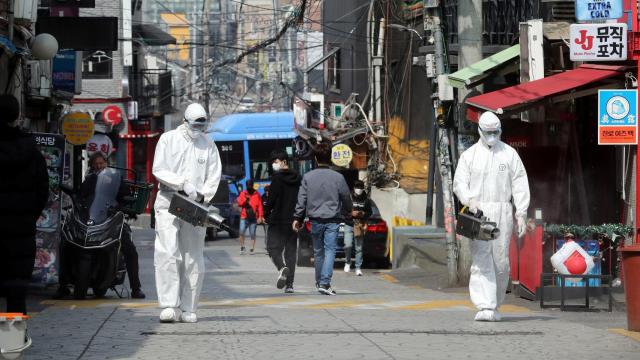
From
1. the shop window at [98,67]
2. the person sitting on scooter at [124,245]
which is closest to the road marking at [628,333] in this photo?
the person sitting on scooter at [124,245]

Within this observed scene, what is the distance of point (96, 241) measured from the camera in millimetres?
14031

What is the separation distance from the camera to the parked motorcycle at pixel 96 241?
14023 millimetres

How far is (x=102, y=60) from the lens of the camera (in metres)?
49.0

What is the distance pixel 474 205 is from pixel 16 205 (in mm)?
Result: 4691

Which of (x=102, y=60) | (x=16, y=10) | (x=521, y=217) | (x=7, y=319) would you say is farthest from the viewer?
(x=102, y=60)

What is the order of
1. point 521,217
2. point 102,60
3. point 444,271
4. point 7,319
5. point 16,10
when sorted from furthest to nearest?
point 102,60 < point 444,271 < point 16,10 < point 521,217 < point 7,319

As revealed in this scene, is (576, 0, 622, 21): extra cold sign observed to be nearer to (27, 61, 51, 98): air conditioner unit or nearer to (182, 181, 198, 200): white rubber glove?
(182, 181, 198, 200): white rubber glove

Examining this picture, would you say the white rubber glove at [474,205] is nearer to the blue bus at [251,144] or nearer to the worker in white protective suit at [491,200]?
the worker in white protective suit at [491,200]

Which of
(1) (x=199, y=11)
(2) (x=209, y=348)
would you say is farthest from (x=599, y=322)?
(1) (x=199, y=11)

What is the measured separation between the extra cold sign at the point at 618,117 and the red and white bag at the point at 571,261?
53.6 inches

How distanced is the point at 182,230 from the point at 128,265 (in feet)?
12.6

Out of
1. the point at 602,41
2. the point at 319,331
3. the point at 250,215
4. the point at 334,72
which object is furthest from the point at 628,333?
the point at 334,72

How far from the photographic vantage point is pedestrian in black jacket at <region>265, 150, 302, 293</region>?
1600 cm

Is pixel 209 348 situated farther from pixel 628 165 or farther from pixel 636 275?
pixel 628 165
